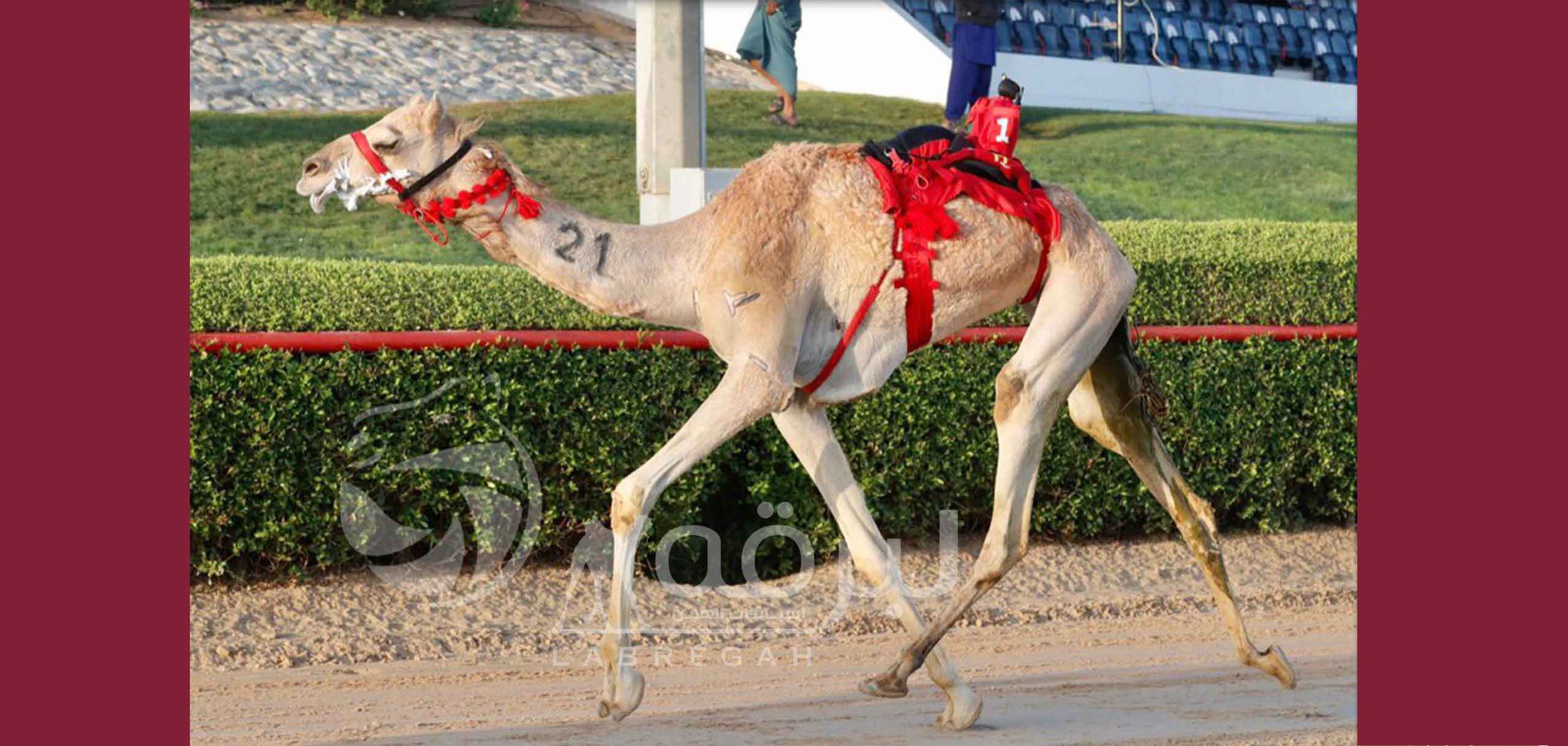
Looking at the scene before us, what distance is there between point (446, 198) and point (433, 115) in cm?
28

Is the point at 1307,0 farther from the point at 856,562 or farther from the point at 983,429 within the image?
the point at 856,562

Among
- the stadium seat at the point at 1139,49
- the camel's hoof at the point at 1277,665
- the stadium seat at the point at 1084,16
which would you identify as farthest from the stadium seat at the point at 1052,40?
the camel's hoof at the point at 1277,665

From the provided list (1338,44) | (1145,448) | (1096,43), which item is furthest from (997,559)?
(1338,44)

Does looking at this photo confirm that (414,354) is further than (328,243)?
No

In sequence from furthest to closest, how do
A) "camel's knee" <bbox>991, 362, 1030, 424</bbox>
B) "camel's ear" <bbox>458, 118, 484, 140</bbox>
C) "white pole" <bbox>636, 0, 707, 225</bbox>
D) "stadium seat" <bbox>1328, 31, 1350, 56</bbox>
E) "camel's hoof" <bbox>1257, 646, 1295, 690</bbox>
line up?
"stadium seat" <bbox>1328, 31, 1350, 56</bbox>
"white pole" <bbox>636, 0, 707, 225</bbox>
"camel's hoof" <bbox>1257, 646, 1295, 690</bbox>
"camel's knee" <bbox>991, 362, 1030, 424</bbox>
"camel's ear" <bbox>458, 118, 484, 140</bbox>

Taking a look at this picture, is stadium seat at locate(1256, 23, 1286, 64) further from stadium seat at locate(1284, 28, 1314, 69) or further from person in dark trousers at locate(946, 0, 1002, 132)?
person in dark trousers at locate(946, 0, 1002, 132)

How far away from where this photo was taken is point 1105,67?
73.4 feet

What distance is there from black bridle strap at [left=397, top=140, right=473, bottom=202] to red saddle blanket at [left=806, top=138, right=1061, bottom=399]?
1457 mm

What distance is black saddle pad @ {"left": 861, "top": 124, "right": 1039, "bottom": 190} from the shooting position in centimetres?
639

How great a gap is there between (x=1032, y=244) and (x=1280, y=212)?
1219 centimetres

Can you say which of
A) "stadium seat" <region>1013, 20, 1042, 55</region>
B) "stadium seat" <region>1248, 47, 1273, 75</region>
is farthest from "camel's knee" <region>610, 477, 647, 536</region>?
"stadium seat" <region>1248, 47, 1273, 75</region>

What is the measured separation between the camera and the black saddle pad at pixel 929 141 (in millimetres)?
6387

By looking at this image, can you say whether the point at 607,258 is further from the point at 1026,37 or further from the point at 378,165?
the point at 1026,37

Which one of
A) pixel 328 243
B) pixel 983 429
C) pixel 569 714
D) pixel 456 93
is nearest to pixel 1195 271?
pixel 983 429
